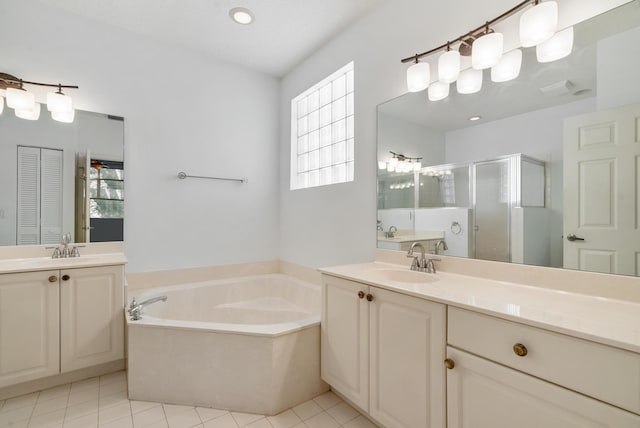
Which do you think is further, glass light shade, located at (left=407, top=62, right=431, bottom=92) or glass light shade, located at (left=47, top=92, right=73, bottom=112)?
glass light shade, located at (left=47, top=92, right=73, bottom=112)

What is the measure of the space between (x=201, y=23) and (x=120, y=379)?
267cm

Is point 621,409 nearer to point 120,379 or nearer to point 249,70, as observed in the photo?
point 120,379

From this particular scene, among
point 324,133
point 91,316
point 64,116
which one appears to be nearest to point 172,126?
point 64,116

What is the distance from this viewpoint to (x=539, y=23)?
1.16 m

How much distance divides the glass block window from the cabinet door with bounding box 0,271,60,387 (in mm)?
2021

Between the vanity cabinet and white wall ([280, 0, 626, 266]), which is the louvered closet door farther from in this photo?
white wall ([280, 0, 626, 266])

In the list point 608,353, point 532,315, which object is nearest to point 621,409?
point 608,353

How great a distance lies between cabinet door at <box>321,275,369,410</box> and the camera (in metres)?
1.41

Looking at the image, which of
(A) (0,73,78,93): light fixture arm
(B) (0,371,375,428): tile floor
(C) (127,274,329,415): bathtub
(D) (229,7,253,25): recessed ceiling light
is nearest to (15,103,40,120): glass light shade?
(A) (0,73,78,93): light fixture arm

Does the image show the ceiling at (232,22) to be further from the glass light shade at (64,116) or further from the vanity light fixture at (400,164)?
the vanity light fixture at (400,164)

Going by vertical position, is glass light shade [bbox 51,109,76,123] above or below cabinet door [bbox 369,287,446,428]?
above

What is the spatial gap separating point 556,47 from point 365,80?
1.16 meters

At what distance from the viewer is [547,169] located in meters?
1.22

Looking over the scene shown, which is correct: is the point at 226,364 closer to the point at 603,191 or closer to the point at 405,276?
the point at 405,276
